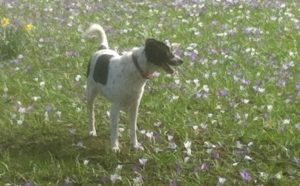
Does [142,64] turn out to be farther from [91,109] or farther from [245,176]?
[245,176]

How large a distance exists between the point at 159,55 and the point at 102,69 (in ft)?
3.79

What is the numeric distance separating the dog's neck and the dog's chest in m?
0.66

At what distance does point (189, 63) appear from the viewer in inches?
411

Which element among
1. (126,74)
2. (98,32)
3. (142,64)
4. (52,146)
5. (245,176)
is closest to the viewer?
(245,176)

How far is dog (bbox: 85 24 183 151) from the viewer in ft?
21.1

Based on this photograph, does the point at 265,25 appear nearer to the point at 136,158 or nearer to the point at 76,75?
the point at 76,75

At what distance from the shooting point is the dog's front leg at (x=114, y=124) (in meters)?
7.01

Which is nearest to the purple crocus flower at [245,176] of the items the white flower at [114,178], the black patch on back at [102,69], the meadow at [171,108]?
the meadow at [171,108]

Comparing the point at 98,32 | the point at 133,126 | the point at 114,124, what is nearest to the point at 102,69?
the point at 114,124

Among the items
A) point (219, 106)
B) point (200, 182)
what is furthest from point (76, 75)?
point (200, 182)

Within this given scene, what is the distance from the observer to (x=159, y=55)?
6395mm

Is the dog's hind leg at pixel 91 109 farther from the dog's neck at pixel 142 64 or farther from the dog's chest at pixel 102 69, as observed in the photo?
the dog's neck at pixel 142 64

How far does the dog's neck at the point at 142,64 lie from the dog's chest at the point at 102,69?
657 mm

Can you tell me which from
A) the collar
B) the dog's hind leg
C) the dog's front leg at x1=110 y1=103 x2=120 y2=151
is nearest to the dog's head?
the collar
